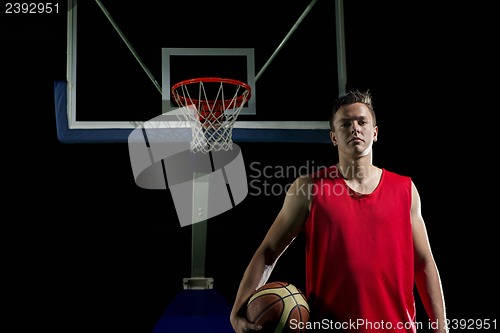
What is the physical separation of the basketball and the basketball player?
58mm

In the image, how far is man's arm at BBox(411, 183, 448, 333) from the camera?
2.02 meters

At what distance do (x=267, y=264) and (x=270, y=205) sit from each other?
4.84 feet

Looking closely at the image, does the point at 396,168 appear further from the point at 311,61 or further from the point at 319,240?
the point at 319,240

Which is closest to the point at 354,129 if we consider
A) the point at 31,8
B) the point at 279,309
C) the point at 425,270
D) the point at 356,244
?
the point at 356,244

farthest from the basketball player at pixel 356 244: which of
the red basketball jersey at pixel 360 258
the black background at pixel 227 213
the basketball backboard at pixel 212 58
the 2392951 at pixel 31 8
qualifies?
the 2392951 at pixel 31 8

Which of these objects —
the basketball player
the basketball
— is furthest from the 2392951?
the basketball

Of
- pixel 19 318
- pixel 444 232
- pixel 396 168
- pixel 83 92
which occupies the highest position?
pixel 83 92

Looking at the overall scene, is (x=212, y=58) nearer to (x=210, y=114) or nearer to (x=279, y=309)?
(x=210, y=114)

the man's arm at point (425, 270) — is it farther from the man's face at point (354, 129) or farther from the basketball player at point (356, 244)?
the man's face at point (354, 129)

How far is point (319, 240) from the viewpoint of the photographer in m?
1.99

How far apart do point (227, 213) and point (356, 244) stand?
5.47 feet

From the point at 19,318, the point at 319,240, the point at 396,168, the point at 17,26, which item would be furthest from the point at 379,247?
the point at 17,26

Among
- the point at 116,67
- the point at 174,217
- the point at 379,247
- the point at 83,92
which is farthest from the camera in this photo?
the point at 174,217

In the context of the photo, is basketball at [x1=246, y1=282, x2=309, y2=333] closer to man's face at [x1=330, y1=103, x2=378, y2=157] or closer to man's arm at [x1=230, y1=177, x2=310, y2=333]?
man's arm at [x1=230, y1=177, x2=310, y2=333]
